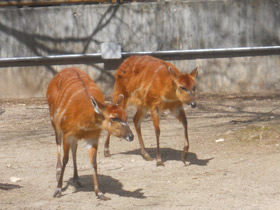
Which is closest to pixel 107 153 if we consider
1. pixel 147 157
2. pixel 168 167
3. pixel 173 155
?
pixel 147 157

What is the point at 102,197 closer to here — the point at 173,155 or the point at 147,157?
the point at 147,157

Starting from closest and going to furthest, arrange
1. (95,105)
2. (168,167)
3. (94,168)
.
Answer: (95,105), (94,168), (168,167)

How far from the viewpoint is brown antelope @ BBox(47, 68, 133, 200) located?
6227mm

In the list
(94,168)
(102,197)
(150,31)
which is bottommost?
(102,197)

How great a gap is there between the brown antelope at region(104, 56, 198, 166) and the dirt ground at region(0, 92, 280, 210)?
487 mm

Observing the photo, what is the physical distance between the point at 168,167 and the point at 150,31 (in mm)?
5884

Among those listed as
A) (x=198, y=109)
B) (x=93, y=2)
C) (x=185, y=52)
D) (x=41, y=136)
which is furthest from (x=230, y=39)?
(x=41, y=136)

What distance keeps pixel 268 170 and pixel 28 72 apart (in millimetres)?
7398

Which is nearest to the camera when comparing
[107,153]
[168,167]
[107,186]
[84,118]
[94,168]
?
[84,118]

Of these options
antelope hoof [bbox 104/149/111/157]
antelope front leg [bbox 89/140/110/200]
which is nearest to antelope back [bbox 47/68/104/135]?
antelope front leg [bbox 89/140/110/200]

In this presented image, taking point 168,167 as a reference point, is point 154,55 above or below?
above

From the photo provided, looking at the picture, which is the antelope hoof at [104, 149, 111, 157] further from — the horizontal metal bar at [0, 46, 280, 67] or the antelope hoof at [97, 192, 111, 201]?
the horizontal metal bar at [0, 46, 280, 67]

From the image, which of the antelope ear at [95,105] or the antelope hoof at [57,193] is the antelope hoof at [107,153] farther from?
the antelope ear at [95,105]

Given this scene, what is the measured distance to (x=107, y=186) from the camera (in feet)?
22.9
